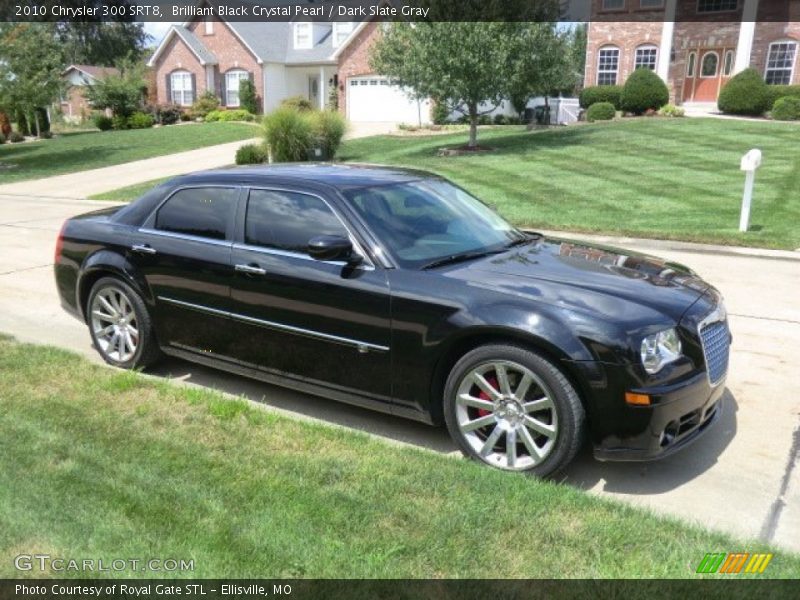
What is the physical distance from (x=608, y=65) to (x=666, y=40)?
2633 millimetres

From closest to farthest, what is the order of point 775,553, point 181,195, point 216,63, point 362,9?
1. point 775,553
2. point 181,195
3. point 362,9
4. point 216,63

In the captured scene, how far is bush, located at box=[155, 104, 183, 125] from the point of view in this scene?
138 ft

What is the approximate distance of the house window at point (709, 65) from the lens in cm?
3234

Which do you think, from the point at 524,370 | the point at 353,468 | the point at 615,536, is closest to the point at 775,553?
the point at 615,536

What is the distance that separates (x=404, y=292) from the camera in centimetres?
422

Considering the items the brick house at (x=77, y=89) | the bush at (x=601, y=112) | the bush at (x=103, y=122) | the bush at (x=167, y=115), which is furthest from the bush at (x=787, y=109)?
the brick house at (x=77, y=89)

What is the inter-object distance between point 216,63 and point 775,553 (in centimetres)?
4540

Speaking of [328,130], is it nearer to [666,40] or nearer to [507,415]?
[666,40]

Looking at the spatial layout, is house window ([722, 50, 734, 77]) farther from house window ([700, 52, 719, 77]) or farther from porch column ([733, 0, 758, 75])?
porch column ([733, 0, 758, 75])

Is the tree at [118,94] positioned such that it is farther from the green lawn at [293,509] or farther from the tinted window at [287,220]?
the green lawn at [293,509]

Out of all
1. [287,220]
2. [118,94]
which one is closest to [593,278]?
[287,220]

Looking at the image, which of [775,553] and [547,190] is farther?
[547,190]

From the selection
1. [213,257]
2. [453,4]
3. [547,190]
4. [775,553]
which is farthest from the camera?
[453,4]

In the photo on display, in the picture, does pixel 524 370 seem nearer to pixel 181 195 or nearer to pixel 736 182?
pixel 181 195
